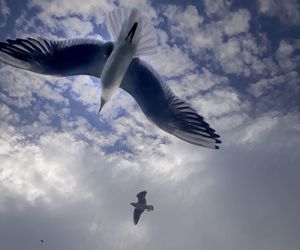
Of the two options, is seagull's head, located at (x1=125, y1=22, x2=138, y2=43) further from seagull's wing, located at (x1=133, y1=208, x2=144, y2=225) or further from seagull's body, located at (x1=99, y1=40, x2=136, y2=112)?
seagull's wing, located at (x1=133, y1=208, x2=144, y2=225)

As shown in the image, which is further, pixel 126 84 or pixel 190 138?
pixel 126 84

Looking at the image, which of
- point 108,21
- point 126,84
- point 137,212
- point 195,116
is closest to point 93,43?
point 108,21

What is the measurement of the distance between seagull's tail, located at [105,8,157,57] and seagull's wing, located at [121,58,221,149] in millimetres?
309

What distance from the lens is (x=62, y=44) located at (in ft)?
18.0

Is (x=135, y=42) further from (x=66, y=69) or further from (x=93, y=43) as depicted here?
(x=66, y=69)

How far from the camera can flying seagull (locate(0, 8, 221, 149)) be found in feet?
17.4

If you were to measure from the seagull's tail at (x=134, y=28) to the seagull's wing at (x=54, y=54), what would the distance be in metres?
0.32

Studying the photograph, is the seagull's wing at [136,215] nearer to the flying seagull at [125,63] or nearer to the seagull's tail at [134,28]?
the flying seagull at [125,63]

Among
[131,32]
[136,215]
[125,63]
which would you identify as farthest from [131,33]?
[136,215]

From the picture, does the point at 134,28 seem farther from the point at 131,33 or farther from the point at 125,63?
the point at 125,63

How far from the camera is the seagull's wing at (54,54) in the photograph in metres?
5.31

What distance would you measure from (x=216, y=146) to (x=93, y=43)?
235cm

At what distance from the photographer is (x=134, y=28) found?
17.0 feet

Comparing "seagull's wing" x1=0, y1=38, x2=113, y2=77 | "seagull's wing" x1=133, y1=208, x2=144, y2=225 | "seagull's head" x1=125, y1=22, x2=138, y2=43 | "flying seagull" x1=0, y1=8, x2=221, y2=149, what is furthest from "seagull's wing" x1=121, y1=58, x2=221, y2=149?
"seagull's wing" x1=133, y1=208, x2=144, y2=225
